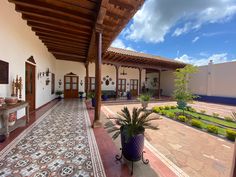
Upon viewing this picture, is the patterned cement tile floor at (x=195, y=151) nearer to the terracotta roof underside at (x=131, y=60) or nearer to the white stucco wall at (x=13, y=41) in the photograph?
the white stucco wall at (x=13, y=41)

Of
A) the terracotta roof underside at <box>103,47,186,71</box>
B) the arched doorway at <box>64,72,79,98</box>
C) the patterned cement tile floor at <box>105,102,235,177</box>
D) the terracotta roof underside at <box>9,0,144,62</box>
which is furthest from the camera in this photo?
the arched doorway at <box>64,72,79,98</box>

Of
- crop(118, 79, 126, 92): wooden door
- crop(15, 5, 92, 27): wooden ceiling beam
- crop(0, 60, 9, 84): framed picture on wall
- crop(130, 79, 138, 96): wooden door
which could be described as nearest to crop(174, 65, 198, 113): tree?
crop(15, 5, 92, 27): wooden ceiling beam

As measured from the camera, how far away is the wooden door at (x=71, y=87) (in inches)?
430

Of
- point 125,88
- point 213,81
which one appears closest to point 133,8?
point 125,88

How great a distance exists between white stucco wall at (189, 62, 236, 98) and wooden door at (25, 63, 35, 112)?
13.6 metres

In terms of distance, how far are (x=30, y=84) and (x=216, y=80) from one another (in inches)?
541

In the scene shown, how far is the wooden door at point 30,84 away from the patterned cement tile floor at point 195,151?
4.91 metres

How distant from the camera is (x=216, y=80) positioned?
11.1 metres

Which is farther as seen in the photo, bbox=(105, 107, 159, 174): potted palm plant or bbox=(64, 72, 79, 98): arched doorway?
bbox=(64, 72, 79, 98): arched doorway

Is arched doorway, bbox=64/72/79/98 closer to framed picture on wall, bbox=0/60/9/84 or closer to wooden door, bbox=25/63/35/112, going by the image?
wooden door, bbox=25/63/35/112

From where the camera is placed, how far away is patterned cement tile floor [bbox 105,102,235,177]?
2.09 m

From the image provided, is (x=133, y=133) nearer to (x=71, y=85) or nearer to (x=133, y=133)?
(x=133, y=133)

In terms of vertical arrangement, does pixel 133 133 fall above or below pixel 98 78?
below

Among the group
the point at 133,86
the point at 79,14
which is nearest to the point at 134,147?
the point at 79,14
